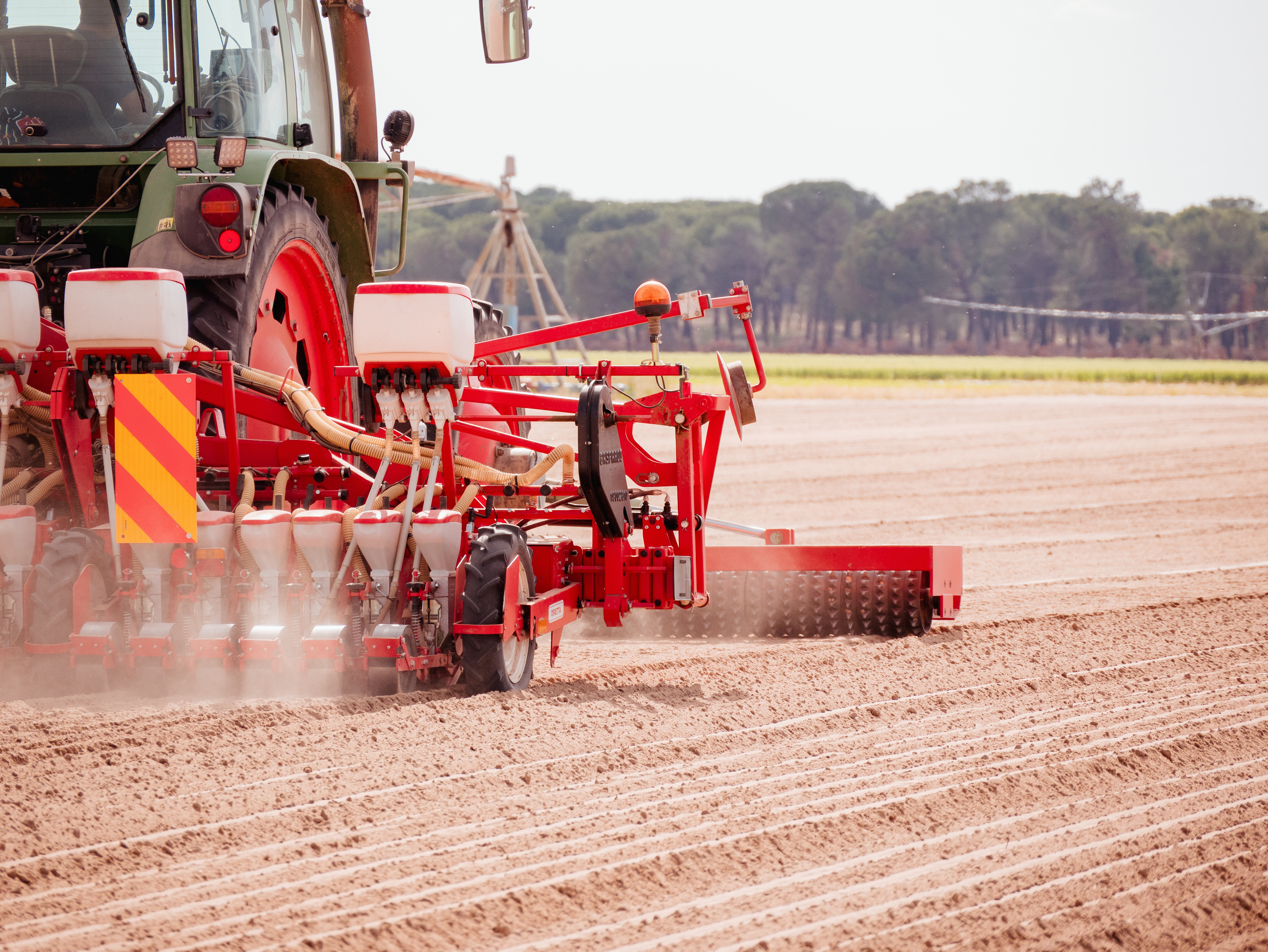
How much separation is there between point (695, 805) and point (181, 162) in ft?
8.96

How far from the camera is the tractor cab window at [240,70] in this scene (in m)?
5.03

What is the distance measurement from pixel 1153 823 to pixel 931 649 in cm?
190

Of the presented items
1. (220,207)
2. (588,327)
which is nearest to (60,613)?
(220,207)

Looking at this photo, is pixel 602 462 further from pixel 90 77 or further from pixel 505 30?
pixel 90 77

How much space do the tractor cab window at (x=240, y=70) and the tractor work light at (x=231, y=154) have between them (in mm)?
512

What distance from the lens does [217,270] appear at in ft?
15.0

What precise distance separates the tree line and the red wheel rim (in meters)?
44.6

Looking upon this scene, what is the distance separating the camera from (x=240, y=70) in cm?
522

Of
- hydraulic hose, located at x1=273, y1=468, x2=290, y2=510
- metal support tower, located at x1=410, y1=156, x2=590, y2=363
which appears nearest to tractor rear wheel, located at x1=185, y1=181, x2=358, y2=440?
hydraulic hose, located at x1=273, y1=468, x2=290, y2=510

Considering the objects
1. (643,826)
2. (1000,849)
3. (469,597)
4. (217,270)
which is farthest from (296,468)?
(1000,849)

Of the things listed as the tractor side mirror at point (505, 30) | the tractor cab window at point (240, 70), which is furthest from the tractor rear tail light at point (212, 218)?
the tractor side mirror at point (505, 30)

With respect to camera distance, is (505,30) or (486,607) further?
(505,30)

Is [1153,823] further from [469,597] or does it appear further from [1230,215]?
[1230,215]

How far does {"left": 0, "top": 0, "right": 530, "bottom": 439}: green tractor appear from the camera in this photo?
459 cm
